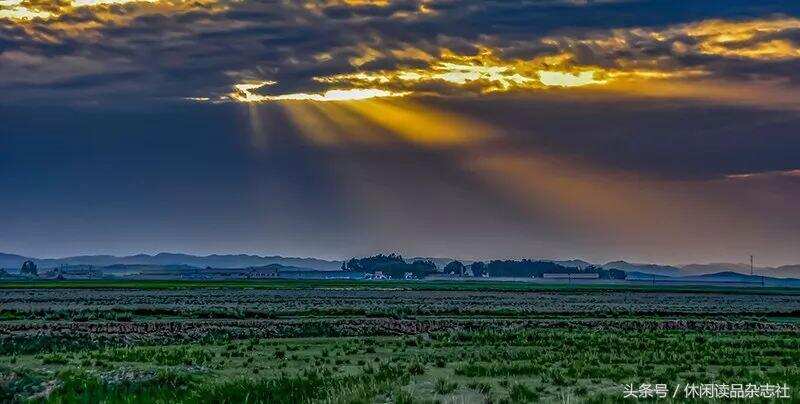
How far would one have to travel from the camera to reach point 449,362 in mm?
32125

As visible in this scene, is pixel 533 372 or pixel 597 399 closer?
pixel 597 399

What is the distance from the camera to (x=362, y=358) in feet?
116

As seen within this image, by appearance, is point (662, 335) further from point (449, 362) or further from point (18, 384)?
point (18, 384)

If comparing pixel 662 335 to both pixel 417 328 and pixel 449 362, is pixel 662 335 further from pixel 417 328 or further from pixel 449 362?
pixel 449 362

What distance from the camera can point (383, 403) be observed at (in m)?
18.6

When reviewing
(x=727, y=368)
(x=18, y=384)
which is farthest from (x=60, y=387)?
(x=727, y=368)

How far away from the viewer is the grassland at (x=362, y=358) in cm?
2134

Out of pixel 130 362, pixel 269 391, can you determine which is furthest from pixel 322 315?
pixel 269 391

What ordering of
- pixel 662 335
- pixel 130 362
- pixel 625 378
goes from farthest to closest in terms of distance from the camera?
pixel 662 335
pixel 130 362
pixel 625 378

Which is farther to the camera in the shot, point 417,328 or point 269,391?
point 417,328

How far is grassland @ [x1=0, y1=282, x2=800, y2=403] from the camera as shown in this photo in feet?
70.0

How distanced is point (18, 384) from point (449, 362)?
1457 centimetres

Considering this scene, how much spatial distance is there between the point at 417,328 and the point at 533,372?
90.0ft

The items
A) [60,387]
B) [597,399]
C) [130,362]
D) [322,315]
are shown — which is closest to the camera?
[597,399]
